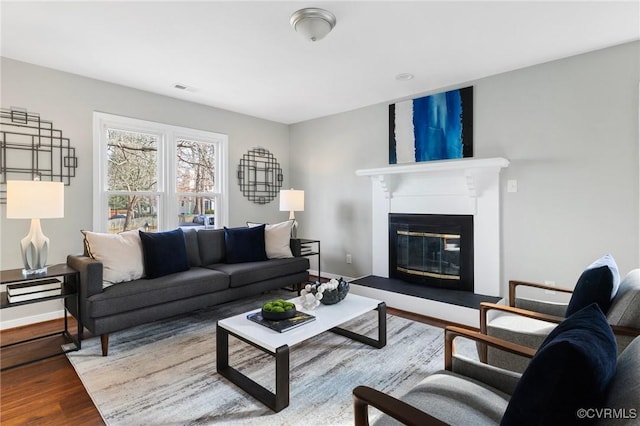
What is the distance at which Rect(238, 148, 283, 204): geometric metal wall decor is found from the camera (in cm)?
486

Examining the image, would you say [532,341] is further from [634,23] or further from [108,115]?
[108,115]

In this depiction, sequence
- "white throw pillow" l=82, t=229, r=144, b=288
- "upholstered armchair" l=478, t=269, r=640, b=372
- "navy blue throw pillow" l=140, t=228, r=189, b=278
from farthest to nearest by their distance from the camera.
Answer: "navy blue throw pillow" l=140, t=228, r=189, b=278 → "white throw pillow" l=82, t=229, r=144, b=288 → "upholstered armchair" l=478, t=269, r=640, b=372

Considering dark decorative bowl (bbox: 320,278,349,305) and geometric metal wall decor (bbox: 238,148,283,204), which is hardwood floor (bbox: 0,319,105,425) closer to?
dark decorative bowl (bbox: 320,278,349,305)

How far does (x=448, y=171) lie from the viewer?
3.61 metres

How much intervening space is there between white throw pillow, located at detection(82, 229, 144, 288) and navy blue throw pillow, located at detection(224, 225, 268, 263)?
3.23 feet

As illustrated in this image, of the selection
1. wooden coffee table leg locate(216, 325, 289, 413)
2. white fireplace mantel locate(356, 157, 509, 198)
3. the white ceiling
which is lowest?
wooden coffee table leg locate(216, 325, 289, 413)

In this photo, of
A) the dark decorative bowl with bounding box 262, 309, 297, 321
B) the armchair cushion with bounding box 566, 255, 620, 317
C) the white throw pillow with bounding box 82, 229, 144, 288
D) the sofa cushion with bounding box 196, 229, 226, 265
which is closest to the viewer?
the armchair cushion with bounding box 566, 255, 620, 317

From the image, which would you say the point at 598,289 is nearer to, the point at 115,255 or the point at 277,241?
the point at 277,241

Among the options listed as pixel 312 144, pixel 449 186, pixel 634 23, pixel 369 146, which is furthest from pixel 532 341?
pixel 312 144

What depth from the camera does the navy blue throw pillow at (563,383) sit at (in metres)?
0.80

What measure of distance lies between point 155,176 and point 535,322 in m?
4.15

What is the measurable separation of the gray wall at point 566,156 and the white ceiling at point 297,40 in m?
0.21

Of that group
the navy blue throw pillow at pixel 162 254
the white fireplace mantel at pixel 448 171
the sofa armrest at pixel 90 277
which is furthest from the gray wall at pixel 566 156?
the sofa armrest at pixel 90 277

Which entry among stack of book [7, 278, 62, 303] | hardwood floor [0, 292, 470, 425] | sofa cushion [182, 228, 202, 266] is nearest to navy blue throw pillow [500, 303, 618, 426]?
hardwood floor [0, 292, 470, 425]
